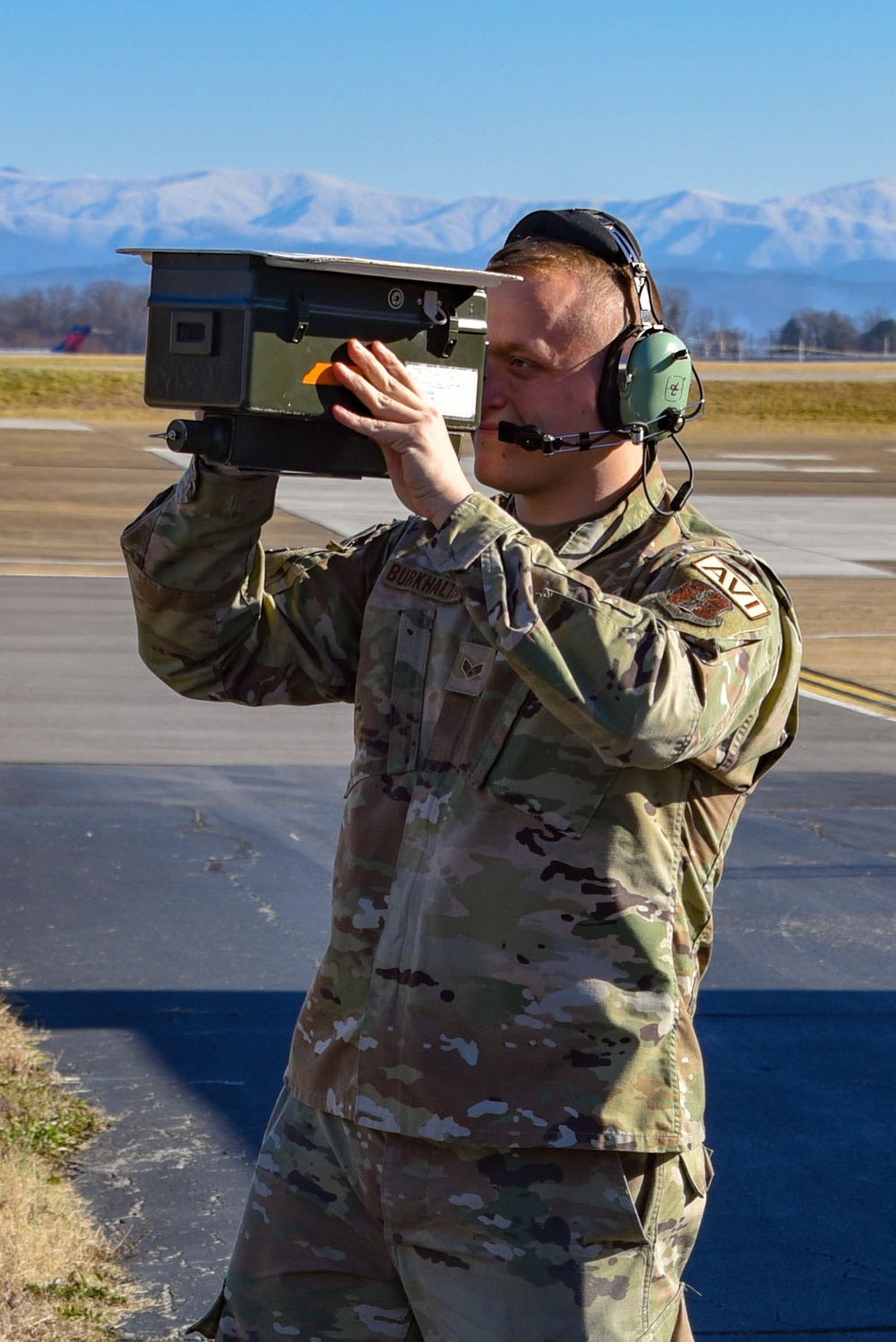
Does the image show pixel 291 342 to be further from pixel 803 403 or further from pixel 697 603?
pixel 803 403

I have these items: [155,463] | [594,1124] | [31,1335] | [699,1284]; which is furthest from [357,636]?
[155,463]

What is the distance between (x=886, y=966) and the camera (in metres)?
5.98

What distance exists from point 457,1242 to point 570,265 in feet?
4.12

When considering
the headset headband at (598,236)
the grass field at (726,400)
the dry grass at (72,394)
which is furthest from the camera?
the grass field at (726,400)

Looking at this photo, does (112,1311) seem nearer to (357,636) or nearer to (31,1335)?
(31,1335)

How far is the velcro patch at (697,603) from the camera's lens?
201 centimetres

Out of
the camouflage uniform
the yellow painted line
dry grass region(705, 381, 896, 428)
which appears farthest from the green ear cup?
dry grass region(705, 381, 896, 428)

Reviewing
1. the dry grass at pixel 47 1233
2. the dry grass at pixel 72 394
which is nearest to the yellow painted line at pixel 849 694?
the dry grass at pixel 47 1233

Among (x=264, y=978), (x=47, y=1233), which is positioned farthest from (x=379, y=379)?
(x=264, y=978)

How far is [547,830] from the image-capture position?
2049 mm

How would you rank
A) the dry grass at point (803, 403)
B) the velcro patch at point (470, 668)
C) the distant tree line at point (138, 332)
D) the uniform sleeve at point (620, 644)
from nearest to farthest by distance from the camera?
the uniform sleeve at point (620, 644) → the velcro patch at point (470, 668) → the dry grass at point (803, 403) → the distant tree line at point (138, 332)

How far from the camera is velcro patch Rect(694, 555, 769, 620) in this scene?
6.74 feet

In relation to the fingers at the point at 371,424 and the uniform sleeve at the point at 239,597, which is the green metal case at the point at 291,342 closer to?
the fingers at the point at 371,424

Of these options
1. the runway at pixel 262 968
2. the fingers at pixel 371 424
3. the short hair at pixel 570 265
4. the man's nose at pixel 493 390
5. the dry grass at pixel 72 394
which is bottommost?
the dry grass at pixel 72 394
